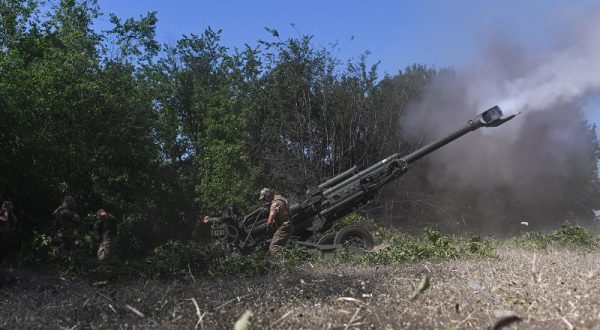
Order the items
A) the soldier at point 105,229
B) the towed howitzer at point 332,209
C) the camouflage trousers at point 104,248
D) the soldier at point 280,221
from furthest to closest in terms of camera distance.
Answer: the towed howitzer at point 332,209 < the soldier at point 280,221 < the soldier at point 105,229 < the camouflage trousers at point 104,248

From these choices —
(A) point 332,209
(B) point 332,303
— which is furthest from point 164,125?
(B) point 332,303

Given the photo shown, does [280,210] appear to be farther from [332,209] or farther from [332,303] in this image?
[332,303]

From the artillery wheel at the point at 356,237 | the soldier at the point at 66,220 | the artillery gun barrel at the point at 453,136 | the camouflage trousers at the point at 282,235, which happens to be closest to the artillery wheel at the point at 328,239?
the artillery wheel at the point at 356,237

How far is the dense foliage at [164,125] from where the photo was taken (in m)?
11.7

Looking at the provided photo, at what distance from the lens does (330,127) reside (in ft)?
72.1

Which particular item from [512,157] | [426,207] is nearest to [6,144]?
[512,157]

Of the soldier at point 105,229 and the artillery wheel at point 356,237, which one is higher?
the soldier at point 105,229

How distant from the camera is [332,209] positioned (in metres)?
12.6

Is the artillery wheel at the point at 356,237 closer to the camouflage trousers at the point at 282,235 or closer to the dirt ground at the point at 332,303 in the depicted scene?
the camouflage trousers at the point at 282,235

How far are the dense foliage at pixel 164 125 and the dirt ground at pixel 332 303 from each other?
183cm

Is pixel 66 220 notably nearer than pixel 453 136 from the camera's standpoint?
Yes

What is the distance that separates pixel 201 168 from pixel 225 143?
1.41 meters

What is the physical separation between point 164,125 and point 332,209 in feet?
43.8

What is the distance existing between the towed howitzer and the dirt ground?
5271 millimetres
